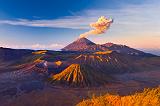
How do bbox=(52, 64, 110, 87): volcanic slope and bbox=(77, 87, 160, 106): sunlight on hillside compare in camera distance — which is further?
bbox=(52, 64, 110, 87): volcanic slope

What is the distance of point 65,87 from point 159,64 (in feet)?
293

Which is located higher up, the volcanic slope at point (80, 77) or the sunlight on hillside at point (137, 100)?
the sunlight on hillside at point (137, 100)

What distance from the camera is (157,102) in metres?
25.9

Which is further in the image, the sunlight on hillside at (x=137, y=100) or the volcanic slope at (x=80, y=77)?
the volcanic slope at (x=80, y=77)

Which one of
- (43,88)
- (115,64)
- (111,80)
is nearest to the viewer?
(43,88)

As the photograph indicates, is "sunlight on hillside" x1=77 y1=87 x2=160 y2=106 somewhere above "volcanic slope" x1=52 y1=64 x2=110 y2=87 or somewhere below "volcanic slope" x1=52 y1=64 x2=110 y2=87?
above

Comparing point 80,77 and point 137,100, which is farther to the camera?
point 80,77

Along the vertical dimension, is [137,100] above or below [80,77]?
above

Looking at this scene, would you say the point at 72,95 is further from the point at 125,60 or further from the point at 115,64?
the point at 125,60

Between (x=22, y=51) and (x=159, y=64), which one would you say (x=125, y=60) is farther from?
(x=22, y=51)

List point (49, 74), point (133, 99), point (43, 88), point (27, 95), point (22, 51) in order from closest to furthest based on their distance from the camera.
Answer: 1. point (133, 99)
2. point (27, 95)
3. point (43, 88)
4. point (49, 74)
5. point (22, 51)

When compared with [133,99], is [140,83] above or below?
below

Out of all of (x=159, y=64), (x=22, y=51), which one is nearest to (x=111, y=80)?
(x=159, y=64)

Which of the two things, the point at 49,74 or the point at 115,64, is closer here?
the point at 49,74
